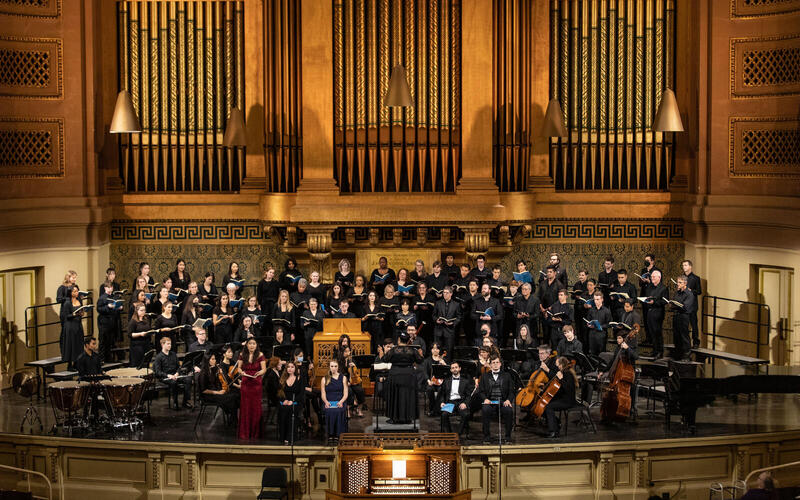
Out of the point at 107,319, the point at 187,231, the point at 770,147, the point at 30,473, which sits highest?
the point at 770,147

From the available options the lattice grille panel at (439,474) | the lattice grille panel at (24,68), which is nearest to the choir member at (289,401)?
the lattice grille panel at (439,474)

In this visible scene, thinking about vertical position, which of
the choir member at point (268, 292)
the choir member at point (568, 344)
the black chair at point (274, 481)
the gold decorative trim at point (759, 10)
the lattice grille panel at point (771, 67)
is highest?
the gold decorative trim at point (759, 10)

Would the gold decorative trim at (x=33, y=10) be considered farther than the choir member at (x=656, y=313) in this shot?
Yes

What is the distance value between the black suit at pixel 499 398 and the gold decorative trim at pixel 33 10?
821 centimetres

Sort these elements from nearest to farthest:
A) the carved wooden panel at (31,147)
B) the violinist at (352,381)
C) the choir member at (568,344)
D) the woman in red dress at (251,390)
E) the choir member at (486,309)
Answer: the woman in red dress at (251,390) < the violinist at (352,381) < the choir member at (568,344) < the choir member at (486,309) < the carved wooden panel at (31,147)

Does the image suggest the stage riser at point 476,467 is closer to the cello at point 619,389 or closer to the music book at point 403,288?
the cello at point 619,389

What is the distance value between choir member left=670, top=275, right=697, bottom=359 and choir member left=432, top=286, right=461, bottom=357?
275 cm

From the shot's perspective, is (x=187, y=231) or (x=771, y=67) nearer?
(x=771, y=67)

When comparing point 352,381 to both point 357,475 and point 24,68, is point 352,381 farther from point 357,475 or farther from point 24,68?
point 24,68

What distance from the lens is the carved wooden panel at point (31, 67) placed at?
1744cm

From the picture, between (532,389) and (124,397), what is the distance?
4.46m

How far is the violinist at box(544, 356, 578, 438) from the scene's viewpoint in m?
14.0

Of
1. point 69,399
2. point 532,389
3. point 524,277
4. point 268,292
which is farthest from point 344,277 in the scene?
point 69,399

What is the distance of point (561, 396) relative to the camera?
1408 cm
